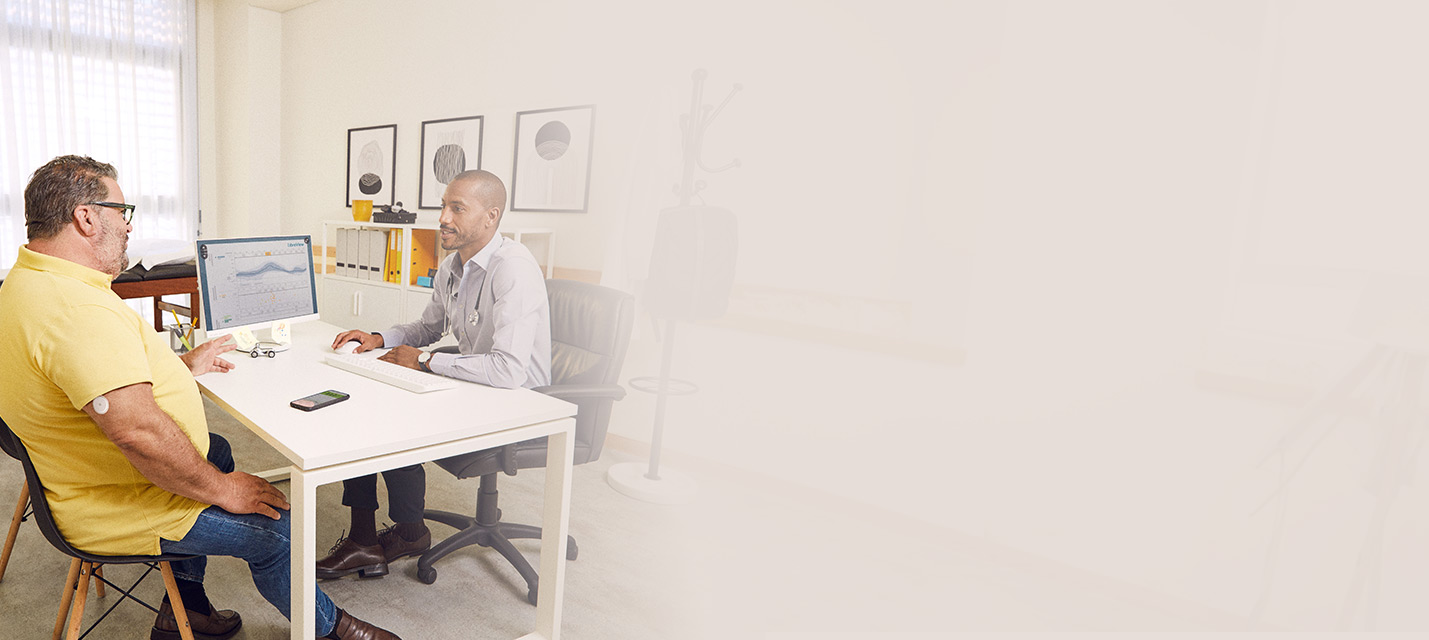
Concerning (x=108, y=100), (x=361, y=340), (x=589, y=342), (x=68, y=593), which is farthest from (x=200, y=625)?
(x=108, y=100)

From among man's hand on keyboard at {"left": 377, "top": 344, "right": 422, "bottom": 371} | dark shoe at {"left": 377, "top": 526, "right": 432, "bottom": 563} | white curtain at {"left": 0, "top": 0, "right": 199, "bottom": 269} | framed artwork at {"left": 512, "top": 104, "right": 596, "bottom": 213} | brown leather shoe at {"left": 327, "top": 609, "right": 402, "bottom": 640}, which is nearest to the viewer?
brown leather shoe at {"left": 327, "top": 609, "right": 402, "bottom": 640}

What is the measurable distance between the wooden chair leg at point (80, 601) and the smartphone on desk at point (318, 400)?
483 mm

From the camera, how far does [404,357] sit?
199cm

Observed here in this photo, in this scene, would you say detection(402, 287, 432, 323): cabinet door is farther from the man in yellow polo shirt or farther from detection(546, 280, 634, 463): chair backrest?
the man in yellow polo shirt

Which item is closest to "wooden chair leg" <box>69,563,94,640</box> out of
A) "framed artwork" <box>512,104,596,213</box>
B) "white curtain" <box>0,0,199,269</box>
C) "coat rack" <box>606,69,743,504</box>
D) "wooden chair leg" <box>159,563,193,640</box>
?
"wooden chair leg" <box>159,563,193,640</box>

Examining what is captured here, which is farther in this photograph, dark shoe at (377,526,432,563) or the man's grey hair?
dark shoe at (377,526,432,563)

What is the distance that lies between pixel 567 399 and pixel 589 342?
1.05 ft

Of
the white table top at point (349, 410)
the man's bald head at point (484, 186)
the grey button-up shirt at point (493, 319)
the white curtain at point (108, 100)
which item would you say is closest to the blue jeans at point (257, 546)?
the white table top at point (349, 410)

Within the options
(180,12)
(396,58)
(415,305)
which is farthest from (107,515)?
(180,12)

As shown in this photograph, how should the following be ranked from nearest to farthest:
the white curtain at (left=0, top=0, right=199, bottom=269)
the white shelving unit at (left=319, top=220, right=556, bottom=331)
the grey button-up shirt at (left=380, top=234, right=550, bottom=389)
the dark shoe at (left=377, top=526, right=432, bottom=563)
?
the grey button-up shirt at (left=380, top=234, right=550, bottom=389) < the dark shoe at (left=377, top=526, right=432, bottom=563) < the white shelving unit at (left=319, top=220, right=556, bottom=331) < the white curtain at (left=0, top=0, right=199, bottom=269)

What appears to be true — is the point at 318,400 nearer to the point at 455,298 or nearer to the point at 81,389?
the point at 81,389

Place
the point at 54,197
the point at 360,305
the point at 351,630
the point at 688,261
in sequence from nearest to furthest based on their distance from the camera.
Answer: the point at 54,197 → the point at 351,630 → the point at 688,261 → the point at 360,305

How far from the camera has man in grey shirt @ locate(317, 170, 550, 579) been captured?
1.89m

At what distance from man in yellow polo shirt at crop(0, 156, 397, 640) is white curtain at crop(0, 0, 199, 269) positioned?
3651 mm
